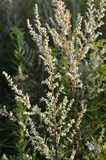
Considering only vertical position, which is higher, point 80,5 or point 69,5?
point 80,5

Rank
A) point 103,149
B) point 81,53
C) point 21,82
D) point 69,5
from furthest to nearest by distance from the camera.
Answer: point 69,5
point 21,82
point 81,53
point 103,149

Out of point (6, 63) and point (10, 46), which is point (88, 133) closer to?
point (6, 63)

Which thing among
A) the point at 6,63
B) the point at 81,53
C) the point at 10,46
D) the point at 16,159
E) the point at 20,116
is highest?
the point at 10,46

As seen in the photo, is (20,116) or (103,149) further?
(103,149)

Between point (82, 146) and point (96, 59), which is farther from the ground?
point (96, 59)

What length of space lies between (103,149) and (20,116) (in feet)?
1.91

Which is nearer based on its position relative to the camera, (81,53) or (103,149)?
(103,149)

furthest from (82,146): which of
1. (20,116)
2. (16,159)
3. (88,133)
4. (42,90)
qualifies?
(42,90)

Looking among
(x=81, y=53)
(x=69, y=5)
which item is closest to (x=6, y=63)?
(x=69, y=5)

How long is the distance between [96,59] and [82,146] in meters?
0.64

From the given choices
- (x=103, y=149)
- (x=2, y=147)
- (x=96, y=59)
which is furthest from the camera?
(x=2, y=147)

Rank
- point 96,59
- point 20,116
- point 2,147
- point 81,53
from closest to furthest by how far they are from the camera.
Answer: point 20,116 → point 81,53 → point 96,59 → point 2,147

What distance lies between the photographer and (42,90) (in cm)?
240

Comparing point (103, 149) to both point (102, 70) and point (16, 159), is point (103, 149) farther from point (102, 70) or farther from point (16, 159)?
point (102, 70)
